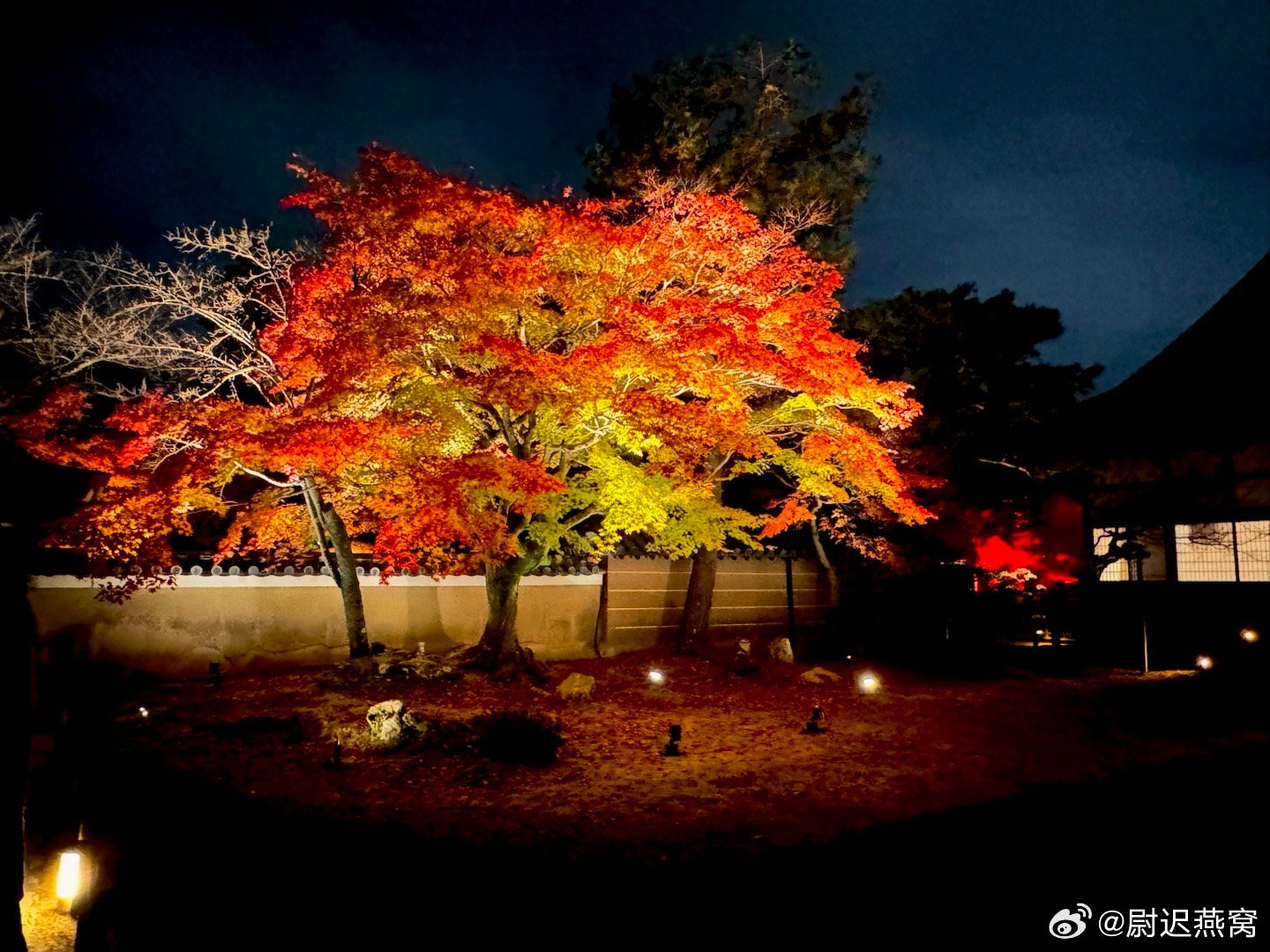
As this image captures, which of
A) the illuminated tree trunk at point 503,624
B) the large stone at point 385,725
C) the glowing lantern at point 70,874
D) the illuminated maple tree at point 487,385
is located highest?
the illuminated maple tree at point 487,385

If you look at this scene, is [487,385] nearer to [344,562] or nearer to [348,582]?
[344,562]

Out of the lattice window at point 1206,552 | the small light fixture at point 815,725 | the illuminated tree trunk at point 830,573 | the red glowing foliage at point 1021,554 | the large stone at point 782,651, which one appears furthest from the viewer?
the illuminated tree trunk at point 830,573

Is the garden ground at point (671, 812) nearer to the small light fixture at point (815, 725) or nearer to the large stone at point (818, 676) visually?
the small light fixture at point (815, 725)

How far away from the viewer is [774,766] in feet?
29.5

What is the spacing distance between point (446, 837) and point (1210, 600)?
1571 centimetres

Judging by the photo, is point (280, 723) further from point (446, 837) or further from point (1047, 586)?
point (1047, 586)

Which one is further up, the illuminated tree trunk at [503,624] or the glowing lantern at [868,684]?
the illuminated tree trunk at [503,624]

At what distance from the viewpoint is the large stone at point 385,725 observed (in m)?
9.52

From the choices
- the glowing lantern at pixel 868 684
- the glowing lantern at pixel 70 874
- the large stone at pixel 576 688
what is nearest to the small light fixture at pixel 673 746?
the large stone at pixel 576 688

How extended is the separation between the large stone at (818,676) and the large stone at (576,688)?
4.04 meters

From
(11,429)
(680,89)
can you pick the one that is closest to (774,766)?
(11,429)

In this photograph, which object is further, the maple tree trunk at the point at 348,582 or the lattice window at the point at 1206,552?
the lattice window at the point at 1206,552

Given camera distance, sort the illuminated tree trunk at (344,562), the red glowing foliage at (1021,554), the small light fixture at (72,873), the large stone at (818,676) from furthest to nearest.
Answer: the red glowing foliage at (1021,554), the large stone at (818,676), the illuminated tree trunk at (344,562), the small light fixture at (72,873)

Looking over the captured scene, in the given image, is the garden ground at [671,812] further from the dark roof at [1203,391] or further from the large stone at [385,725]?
the dark roof at [1203,391]
